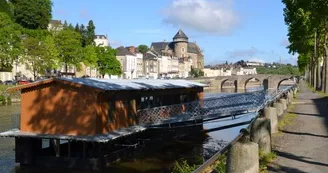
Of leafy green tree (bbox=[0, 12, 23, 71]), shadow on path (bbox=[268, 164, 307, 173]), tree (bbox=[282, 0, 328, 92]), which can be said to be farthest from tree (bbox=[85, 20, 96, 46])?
shadow on path (bbox=[268, 164, 307, 173])

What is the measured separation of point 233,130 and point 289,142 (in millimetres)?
23306

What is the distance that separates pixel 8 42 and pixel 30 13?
95.6 ft

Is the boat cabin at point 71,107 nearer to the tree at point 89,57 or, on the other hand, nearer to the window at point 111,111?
the window at point 111,111

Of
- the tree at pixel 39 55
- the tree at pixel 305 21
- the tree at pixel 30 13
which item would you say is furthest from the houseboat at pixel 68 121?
the tree at pixel 30 13

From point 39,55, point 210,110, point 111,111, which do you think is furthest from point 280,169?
point 39,55

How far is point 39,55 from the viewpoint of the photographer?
234 ft

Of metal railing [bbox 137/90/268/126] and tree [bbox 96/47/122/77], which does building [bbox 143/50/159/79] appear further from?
metal railing [bbox 137/90/268/126]

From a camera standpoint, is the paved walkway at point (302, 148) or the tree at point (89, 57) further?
the tree at point (89, 57)

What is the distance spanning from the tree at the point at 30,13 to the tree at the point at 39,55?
23.8 metres

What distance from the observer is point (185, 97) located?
3553cm

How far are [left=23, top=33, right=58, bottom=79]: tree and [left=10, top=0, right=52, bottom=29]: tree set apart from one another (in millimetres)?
23817

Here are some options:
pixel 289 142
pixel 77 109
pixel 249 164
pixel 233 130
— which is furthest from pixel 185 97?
pixel 249 164

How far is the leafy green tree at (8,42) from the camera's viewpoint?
6538 centimetres

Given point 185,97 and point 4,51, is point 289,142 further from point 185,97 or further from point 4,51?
point 4,51
